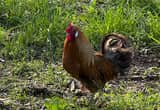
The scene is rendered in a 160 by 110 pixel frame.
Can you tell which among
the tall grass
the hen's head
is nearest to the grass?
the tall grass

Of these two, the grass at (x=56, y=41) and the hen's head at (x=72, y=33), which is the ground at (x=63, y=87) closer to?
the grass at (x=56, y=41)

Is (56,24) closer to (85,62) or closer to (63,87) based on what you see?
(63,87)

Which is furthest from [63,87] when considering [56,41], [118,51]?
[56,41]

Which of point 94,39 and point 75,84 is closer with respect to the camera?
point 75,84

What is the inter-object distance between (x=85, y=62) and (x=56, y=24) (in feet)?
4.55

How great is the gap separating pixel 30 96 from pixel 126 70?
948 millimetres

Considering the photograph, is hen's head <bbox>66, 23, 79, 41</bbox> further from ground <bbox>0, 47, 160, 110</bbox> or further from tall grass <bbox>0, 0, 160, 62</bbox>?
tall grass <bbox>0, 0, 160, 62</bbox>

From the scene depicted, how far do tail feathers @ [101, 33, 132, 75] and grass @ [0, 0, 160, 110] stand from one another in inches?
12.6

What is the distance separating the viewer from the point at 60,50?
244 inches

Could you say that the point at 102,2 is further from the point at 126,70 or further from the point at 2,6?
the point at 126,70

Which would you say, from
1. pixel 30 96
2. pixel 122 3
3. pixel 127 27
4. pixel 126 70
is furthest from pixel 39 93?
pixel 122 3

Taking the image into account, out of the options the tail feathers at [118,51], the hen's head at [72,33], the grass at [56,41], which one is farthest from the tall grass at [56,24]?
the hen's head at [72,33]

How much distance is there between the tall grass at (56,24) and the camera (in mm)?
6250

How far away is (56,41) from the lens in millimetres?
6363
